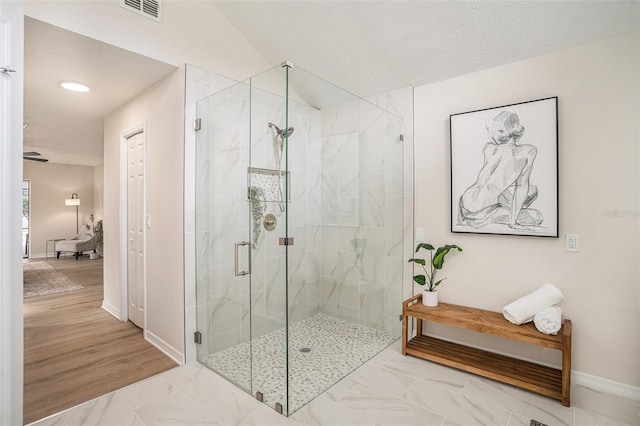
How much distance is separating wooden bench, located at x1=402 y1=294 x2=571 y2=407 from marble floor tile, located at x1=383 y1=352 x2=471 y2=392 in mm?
51

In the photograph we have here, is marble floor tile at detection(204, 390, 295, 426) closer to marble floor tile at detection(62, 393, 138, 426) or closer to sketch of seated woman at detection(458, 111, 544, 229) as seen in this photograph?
marble floor tile at detection(62, 393, 138, 426)

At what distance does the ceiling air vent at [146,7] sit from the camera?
2388 mm

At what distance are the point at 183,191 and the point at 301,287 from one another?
124 cm

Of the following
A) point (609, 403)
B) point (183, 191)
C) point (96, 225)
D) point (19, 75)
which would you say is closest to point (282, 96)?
point (183, 191)

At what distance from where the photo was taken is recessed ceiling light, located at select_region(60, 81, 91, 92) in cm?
300

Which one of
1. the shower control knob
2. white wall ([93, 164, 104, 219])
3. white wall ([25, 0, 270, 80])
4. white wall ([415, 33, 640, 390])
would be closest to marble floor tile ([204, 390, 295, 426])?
the shower control knob

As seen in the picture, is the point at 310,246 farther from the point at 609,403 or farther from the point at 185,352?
the point at 609,403

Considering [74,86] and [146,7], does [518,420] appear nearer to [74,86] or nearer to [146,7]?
[146,7]

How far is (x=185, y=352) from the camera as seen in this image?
266 centimetres

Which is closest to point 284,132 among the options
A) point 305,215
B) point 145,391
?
point 305,215

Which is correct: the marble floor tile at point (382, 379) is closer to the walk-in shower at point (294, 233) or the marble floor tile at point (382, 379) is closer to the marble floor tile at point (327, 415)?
the walk-in shower at point (294, 233)

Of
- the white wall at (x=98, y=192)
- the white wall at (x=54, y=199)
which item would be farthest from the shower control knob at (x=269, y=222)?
the white wall at (x=54, y=199)

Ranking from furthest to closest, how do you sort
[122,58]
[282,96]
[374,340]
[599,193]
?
[374,340]
[122,58]
[599,193]
[282,96]

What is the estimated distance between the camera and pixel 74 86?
3.07 meters
